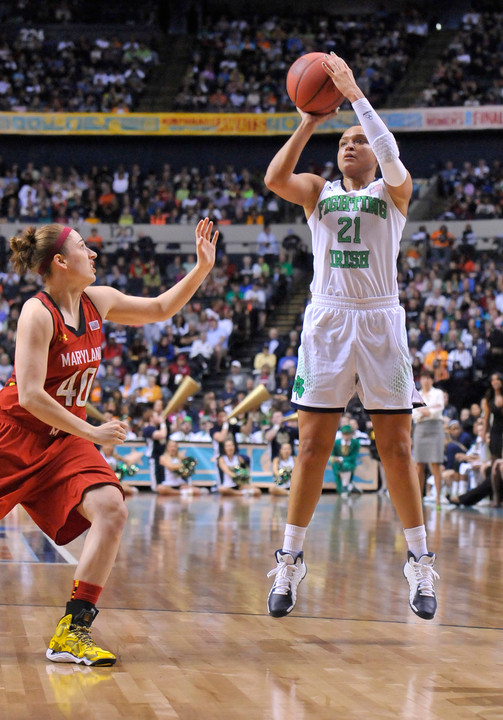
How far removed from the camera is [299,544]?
4.85 metres

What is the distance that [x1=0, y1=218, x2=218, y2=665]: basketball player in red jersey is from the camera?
13.0 ft

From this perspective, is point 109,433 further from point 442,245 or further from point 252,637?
point 442,245

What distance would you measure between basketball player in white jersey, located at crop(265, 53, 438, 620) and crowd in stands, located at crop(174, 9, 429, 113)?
21.2 m

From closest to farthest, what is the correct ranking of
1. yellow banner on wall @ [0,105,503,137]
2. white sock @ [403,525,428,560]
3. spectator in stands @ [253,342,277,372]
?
white sock @ [403,525,428,560]
spectator in stands @ [253,342,277,372]
yellow banner on wall @ [0,105,503,137]

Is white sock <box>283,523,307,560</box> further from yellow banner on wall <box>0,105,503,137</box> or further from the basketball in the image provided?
yellow banner on wall <box>0,105,503,137</box>

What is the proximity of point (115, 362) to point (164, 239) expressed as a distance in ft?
21.3

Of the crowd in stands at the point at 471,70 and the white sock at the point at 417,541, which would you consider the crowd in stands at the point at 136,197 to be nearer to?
the crowd in stands at the point at 471,70

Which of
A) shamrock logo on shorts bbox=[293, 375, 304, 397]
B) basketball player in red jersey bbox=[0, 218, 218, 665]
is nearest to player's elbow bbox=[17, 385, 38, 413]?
basketball player in red jersey bbox=[0, 218, 218, 665]

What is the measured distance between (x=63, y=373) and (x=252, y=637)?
1443 mm

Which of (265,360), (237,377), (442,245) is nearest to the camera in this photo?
(237,377)

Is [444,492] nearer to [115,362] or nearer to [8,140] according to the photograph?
[115,362]

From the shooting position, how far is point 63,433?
426 cm

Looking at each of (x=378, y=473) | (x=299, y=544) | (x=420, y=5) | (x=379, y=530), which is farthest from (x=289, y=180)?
(x=420, y=5)

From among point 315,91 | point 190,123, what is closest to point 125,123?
point 190,123
